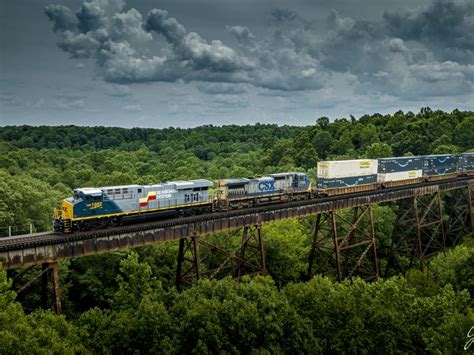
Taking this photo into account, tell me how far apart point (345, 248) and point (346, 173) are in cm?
1107

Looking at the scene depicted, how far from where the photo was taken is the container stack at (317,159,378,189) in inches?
1793

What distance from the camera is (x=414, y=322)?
74.3 ft

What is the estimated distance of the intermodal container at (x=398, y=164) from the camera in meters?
51.3

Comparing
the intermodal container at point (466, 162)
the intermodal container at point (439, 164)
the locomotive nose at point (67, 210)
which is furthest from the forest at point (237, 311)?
the intermodal container at point (466, 162)

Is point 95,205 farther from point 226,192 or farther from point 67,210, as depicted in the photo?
point 226,192

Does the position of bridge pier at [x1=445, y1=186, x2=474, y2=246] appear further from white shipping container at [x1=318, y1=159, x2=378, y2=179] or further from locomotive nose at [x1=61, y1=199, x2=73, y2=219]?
locomotive nose at [x1=61, y1=199, x2=73, y2=219]

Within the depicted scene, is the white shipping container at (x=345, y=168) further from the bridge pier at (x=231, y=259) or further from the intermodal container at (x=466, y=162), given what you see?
the intermodal container at (x=466, y=162)

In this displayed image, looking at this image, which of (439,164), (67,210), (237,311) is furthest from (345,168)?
(67,210)

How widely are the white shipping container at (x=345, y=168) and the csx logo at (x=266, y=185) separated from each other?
7.56 metres

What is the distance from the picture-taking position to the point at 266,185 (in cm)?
4059

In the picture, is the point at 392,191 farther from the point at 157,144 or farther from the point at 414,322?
the point at 157,144

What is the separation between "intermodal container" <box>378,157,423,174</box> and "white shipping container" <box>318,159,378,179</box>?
39.9 inches

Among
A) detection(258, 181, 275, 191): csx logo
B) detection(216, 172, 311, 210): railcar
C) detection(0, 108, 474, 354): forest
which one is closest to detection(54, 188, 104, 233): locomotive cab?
detection(0, 108, 474, 354): forest

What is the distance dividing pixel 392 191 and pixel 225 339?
32088 mm
